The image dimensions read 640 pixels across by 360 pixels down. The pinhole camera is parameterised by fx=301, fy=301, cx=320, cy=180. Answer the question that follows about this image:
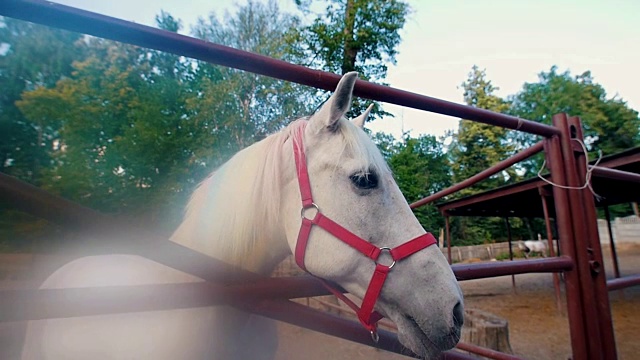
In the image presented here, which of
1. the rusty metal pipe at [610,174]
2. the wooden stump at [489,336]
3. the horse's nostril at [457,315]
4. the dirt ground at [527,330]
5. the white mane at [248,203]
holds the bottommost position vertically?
the dirt ground at [527,330]

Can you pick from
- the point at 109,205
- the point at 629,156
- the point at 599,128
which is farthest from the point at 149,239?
the point at 599,128

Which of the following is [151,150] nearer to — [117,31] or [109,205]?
→ [109,205]

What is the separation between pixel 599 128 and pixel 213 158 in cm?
3493

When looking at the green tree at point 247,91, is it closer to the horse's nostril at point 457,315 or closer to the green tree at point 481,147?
the horse's nostril at point 457,315

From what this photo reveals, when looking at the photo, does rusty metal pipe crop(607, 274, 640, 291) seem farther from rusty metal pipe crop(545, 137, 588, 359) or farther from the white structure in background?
the white structure in background

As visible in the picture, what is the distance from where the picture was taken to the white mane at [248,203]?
1.13 meters

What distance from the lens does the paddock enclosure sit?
56cm

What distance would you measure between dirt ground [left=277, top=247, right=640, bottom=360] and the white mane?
368 cm

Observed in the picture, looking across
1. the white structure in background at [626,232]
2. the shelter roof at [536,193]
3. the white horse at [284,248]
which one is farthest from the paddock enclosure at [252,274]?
the white structure in background at [626,232]

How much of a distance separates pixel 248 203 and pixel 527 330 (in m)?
7.45

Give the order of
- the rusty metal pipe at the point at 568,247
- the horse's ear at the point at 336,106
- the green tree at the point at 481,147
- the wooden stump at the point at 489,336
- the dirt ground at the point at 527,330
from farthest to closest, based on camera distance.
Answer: the green tree at the point at 481,147
the dirt ground at the point at 527,330
the wooden stump at the point at 489,336
the rusty metal pipe at the point at 568,247
the horse's ear at the point at 336,106

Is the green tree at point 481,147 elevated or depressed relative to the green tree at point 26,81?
elevated

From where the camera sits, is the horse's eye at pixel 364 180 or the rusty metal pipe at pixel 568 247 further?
the rusty metal pipe at pixel 568 247

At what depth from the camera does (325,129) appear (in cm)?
116
